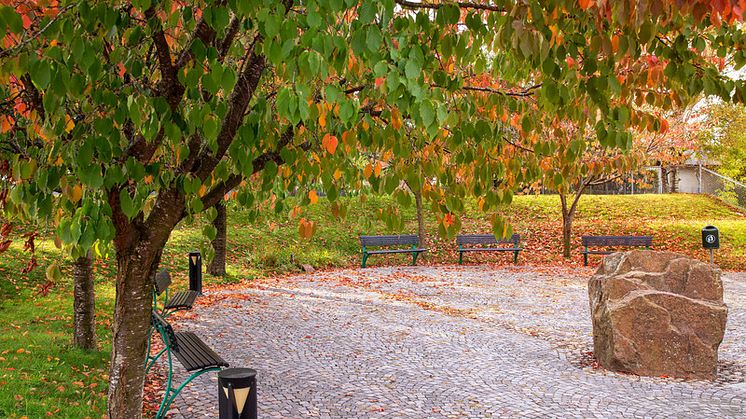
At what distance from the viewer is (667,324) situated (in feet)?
22.6

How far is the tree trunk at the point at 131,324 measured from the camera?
4.21m

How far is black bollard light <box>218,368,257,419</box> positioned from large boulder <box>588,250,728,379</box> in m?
4.58

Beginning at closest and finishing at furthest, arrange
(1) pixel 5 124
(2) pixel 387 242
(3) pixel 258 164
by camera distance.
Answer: (1) pixel 5 124, (3) pixel 258 164, (2) pixel 387 242

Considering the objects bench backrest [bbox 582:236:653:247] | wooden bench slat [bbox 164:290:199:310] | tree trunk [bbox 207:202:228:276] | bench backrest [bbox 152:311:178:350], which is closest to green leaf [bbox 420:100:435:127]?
bench backrest [bbox 152:311:178:350]

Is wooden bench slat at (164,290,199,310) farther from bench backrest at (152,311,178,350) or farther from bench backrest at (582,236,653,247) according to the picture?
bench backrest at (582,236,653,247)

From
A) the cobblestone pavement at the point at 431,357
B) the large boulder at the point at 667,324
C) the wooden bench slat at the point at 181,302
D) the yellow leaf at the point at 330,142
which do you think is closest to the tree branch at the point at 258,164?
the yellow leaf at the point at 330,142

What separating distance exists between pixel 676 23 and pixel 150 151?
3317 millimetres

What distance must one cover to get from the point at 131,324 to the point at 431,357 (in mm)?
4192

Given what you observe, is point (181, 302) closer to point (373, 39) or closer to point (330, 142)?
point (330, 142)

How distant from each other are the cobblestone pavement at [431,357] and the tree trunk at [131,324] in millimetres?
1219

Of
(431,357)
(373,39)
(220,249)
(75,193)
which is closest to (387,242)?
(220,249)

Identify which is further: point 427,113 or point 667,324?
point 667,324

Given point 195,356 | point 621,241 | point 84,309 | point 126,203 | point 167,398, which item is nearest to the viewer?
point 126,203

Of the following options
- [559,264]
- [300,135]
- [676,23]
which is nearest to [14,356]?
[300,135]
